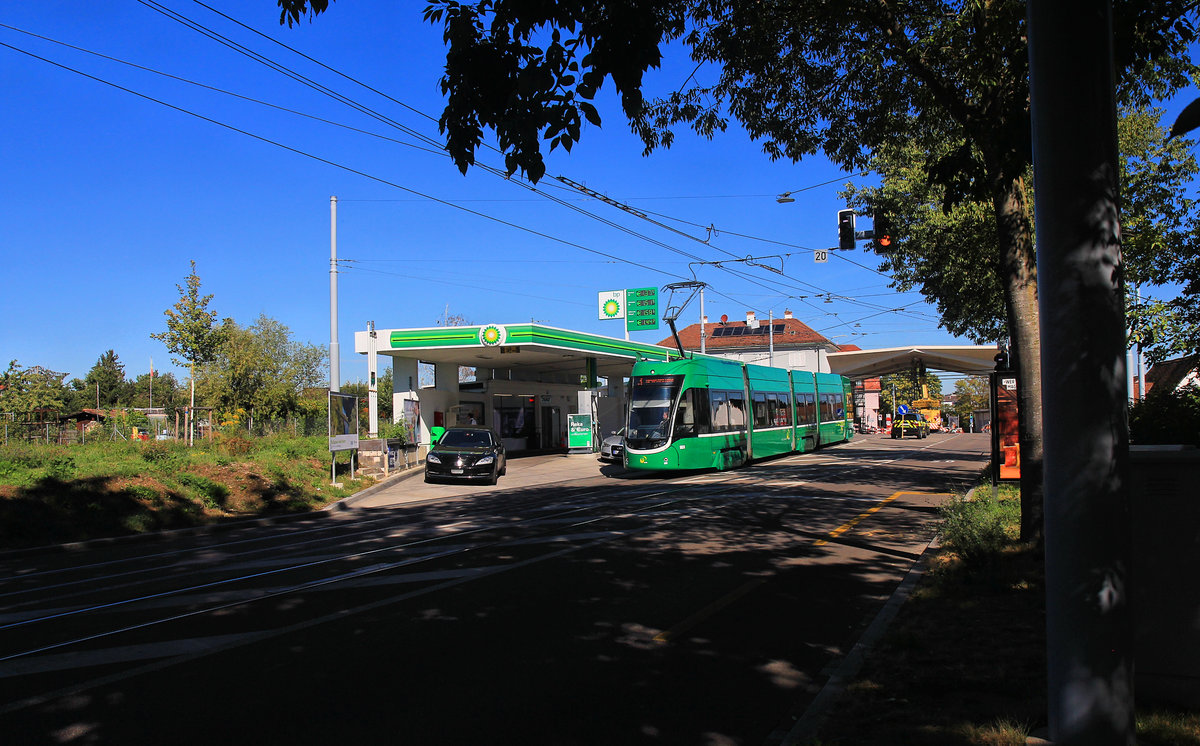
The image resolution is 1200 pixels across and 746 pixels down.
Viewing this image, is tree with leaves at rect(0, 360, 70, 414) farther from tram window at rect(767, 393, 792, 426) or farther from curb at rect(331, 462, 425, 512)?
tram window at rect(767, 393, 792, 426)

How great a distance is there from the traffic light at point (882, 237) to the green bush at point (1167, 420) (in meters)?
4.95

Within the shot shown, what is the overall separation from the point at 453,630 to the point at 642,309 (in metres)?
36.4

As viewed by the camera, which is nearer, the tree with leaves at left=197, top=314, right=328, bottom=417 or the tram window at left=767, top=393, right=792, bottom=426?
the tram window at left=767, top=393, right=792, bottom=426

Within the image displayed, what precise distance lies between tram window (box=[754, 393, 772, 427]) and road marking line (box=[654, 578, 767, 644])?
A: 20.0 meters

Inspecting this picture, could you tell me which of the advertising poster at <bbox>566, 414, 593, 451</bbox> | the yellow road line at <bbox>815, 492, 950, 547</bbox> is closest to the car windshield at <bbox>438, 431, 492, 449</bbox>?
the advertising poster at <bbox>566, 414, 593, 451</bbox>

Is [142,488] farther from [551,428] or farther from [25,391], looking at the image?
[25,391]

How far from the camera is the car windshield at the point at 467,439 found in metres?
24.6

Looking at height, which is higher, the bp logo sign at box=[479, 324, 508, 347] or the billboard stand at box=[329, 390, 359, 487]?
the bp logo sign at box=[479, 324, 508, 347]

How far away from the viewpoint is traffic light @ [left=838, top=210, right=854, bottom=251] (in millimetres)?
15859

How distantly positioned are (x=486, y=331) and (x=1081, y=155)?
27.1 m

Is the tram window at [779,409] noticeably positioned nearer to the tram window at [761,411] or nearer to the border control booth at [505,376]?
the tram window at [761,411]

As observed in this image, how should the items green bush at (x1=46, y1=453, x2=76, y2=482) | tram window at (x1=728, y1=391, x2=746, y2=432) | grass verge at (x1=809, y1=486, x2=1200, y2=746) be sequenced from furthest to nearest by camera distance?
tram window at (x1=728, y1=391, x2=746, y2=432) → green bush at (x1=46, y1=453, x2=76, y2=482) → grass verge at (x1=809, y1=486, x2=1200, y2=746)

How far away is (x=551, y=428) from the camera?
139 feet

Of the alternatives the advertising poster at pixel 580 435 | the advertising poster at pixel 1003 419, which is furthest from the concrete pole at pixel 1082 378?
the advertising poster at pixel 580 435
